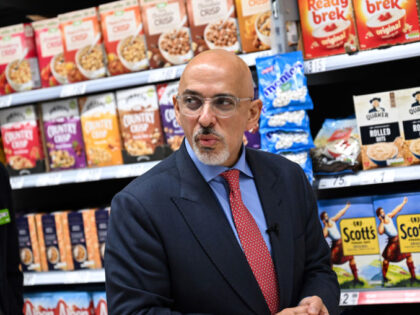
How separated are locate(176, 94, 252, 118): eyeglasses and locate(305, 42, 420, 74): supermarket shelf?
0.97 meters

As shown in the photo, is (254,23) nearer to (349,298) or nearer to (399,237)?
(399,237)

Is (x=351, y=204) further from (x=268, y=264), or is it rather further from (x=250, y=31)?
(x=268, y=264)

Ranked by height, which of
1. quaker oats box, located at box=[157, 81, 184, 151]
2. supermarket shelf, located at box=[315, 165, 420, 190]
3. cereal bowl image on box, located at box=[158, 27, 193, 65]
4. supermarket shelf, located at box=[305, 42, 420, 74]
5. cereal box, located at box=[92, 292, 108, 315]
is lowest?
cereal box, located at box=[92, 292, 108, 315]

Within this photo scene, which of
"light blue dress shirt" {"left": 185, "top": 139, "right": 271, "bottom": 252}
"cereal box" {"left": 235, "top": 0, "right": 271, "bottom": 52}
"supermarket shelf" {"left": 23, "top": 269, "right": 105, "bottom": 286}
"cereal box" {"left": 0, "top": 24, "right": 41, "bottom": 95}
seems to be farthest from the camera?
"cereal box" {"left": 0, "top": 24, "right": 41, "bottom": 95}

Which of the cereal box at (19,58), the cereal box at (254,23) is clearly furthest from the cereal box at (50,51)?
the cereal box at (254,23)

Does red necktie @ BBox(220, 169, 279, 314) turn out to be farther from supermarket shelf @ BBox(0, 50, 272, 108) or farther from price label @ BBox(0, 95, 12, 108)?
price label @ BBox(0, 95, 12, 108)

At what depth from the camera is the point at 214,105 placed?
50.8 inches

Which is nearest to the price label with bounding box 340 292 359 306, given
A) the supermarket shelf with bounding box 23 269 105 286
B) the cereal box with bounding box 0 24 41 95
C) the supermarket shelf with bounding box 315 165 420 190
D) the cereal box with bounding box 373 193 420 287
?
the cereal box with bounding box 373 193 420 287

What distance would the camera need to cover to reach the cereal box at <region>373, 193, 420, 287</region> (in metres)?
2.15

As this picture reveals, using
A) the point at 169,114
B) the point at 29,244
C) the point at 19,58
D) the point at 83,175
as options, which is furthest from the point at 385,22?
the point at 29,244

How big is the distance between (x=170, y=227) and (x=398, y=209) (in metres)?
1.22

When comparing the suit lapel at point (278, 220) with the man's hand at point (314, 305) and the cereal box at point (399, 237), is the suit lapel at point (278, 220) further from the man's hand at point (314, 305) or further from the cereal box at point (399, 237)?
the cereal box at point (399, 237)

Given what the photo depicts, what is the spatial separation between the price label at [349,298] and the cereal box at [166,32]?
3.93 feet

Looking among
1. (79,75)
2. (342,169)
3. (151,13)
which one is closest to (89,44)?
(79,75)
